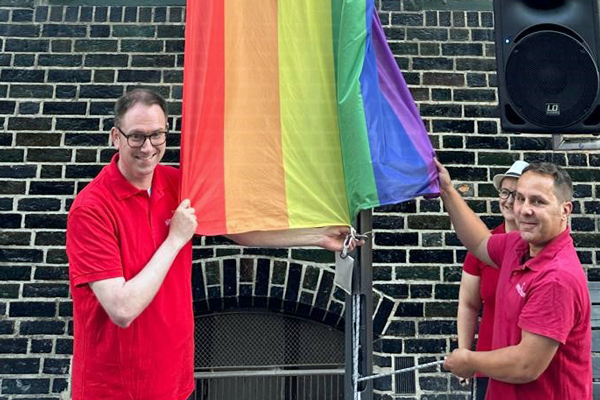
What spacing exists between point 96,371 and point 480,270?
83.6 inches

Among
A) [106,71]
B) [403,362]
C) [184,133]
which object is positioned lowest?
[403,362]

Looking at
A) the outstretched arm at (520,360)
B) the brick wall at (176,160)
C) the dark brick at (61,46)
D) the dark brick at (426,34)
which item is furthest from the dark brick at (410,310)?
the dark brick at (61,46)

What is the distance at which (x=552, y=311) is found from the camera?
2002 millimetres

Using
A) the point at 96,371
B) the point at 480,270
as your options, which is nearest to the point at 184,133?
the point at 96,371

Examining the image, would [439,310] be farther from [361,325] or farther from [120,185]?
[120,185]

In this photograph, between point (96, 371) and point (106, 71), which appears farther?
point (106, 71)

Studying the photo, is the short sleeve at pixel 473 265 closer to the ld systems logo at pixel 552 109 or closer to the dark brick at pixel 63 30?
the ld systems logo at pixel 552 109

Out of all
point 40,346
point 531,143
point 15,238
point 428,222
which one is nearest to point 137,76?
point 15,238

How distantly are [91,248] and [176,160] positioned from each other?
2.08 metres

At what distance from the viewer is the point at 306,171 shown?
7.70 feet

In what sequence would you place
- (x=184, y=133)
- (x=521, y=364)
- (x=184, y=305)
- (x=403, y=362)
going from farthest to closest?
(x=403, y=362)
(x=184, y=133)
(x=184, y=305)
(x=521, y=364)

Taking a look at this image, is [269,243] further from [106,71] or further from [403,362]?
Result: [106,71]

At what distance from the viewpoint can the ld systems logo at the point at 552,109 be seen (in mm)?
2959

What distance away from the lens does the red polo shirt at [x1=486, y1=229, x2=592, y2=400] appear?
2.01m
